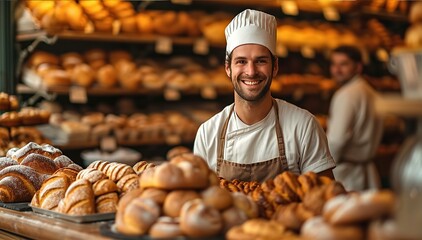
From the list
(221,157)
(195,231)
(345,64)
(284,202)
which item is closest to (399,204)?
(195,231)

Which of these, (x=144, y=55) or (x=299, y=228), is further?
(x=144, y=55)

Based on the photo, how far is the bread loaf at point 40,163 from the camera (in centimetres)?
297

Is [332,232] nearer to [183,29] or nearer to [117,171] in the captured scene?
[117,171]

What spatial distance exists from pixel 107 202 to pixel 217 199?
0.65 meters

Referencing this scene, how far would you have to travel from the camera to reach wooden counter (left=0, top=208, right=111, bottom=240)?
214 cm

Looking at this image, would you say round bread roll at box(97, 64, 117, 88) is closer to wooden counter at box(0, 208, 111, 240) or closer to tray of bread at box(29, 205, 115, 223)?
wooden counter at box(0, 208, 111, 240)

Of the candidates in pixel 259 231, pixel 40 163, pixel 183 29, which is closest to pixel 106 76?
pixel 183 29

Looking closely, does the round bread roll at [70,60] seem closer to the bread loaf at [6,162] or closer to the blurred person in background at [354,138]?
the blurred person in background at [354,138]

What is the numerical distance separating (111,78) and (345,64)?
2.05 m

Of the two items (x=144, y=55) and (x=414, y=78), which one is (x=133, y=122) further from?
(x=414, y=78)

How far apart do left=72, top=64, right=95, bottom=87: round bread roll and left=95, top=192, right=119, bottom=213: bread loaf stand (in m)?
3.29

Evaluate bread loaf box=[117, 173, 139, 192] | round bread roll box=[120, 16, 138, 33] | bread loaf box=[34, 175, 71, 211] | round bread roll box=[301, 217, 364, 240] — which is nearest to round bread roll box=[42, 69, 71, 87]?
round bread roll box=[120, 16, 138, 33]

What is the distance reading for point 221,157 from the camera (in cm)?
324

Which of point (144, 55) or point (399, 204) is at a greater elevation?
point (144, 55)
